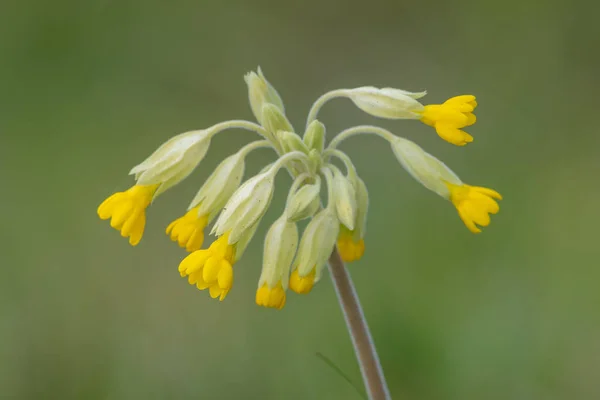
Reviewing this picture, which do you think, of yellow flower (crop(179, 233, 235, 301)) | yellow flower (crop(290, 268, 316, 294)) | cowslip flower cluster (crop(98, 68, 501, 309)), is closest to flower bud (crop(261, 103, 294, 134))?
cowslip flower cluster (crop(98, 68, 501, 309))

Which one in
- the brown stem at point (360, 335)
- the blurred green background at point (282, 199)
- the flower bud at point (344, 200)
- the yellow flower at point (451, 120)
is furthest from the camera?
the blurred green background at point (282, 199)

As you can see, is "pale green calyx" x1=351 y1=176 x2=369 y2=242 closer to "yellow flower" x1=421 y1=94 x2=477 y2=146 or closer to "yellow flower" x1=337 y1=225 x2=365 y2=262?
"yellow flower" x1=337 y1=225 x2=365 y2=262

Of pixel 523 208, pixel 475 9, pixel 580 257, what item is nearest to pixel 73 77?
pixel 475 9

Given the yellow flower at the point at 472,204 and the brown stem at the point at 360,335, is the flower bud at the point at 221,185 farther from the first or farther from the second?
the yellow flower at the point at 472,204

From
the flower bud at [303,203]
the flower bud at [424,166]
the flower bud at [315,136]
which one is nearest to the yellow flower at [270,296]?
the flower bud at [303,203]

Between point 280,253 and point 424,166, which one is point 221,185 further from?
point 424,166

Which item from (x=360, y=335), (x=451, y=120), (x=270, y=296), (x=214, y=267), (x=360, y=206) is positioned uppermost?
(x=451, y=120)

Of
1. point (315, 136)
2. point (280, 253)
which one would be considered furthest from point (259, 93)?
point (280, 253)
